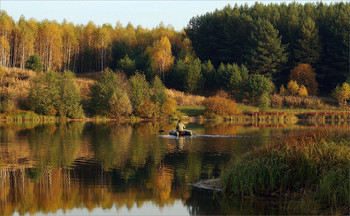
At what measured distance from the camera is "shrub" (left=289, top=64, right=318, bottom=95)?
303ft

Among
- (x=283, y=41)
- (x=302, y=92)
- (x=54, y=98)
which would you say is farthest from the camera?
(x=283, y=41)

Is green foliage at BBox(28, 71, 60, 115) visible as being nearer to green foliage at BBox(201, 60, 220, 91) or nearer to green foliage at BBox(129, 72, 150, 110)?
green foliage at BBox(129, 72, 150, 110)

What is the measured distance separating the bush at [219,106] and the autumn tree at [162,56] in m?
29.8

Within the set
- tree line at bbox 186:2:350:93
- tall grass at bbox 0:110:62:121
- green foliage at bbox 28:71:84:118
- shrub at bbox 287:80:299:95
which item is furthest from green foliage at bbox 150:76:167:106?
tree line at bbox 186:2:350:93

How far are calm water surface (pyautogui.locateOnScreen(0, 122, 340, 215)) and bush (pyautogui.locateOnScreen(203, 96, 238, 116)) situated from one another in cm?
3572

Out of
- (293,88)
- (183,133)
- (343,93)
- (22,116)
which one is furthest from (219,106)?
(183,133)

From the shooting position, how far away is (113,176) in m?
20.6

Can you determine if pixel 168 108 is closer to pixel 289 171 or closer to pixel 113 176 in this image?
pixel 113 176

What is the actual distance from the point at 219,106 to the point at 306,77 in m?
30.4

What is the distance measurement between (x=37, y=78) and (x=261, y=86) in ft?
131

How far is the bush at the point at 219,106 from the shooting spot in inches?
2810

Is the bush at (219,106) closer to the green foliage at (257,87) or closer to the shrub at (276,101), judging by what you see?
the green foliage at (257,87)

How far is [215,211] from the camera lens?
48.4ft

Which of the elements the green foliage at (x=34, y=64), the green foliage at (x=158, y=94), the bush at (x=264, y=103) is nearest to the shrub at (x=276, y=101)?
the bush at (x=264, y=103)
